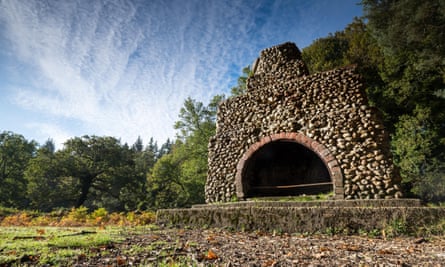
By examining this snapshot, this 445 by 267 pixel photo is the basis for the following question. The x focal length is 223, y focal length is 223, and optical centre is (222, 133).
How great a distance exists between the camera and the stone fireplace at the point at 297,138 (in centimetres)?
579

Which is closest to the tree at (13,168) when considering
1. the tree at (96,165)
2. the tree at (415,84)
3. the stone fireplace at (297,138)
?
the tree at (96,165)

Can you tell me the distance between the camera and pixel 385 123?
44.0 ft

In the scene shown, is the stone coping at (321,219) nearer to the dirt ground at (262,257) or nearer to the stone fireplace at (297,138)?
the dirt ground at (262,257)

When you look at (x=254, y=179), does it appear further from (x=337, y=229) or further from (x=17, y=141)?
(x=17, y=141)

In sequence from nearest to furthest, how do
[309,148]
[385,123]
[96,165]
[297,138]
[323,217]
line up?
1. [323,217]
2. [309,148]
3. [297,138]
4. [385,123]
5. [96,165]

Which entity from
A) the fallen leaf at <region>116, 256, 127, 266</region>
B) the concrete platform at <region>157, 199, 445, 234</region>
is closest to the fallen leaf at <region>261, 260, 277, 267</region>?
the fallen leaf at <region>116, 256, 127, 266</region>

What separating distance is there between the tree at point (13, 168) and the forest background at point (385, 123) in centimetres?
10

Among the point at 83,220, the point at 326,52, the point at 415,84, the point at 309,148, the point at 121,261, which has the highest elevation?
the point at 326,52

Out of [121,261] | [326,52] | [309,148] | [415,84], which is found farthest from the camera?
[326,52]

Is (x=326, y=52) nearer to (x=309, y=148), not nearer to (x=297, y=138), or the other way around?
(x=297, y=138)

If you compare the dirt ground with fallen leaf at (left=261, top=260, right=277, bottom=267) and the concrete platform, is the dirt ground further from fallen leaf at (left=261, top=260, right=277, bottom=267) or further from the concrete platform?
the concrete platform

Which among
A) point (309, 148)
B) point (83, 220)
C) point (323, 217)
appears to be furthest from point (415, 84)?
point (83, 220)

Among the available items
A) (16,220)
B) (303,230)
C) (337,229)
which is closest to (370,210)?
(337,229)

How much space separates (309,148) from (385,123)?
10046 mm
